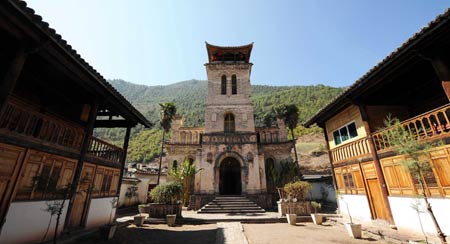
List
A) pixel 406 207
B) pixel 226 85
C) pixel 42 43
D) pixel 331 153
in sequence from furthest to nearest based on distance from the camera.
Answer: pixel 226 85 → pixel 331 153 → pixel 406 207 → pixel 42 43

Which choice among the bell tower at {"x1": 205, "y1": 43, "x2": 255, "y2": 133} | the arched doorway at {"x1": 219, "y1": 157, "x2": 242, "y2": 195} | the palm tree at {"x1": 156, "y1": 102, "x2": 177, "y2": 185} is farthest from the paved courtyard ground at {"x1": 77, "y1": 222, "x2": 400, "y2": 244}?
the palm tree at {"x1": 156, "y1": 102, "x2": 177, "y2": 185}

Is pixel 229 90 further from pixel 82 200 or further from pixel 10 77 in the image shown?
pixel 10 77

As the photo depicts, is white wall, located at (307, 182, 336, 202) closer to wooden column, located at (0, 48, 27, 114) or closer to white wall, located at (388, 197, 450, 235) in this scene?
white wall, located at (388, 197, 450, 235)

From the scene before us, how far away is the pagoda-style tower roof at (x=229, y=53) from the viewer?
2566 centimetres

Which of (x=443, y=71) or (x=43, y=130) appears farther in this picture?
(x=43, y=130)

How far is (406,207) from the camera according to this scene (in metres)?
8.23

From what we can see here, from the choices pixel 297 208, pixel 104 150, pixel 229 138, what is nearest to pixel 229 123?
pixel 229 138

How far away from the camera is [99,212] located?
10516 mm

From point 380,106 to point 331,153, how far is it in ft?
15.0

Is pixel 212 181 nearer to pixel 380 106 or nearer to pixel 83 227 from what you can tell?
pixel 83 227

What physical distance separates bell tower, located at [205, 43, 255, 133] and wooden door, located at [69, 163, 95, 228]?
44.4ft

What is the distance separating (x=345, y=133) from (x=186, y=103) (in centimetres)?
9825

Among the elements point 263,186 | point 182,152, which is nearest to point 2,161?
point 263,186

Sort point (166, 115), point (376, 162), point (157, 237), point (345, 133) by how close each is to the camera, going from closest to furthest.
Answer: point (157, 237) → point (376, 162) → point (345, 133) → point (166, 115)
